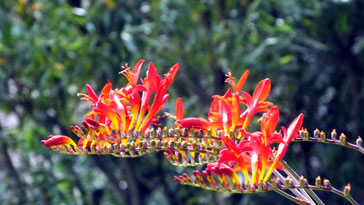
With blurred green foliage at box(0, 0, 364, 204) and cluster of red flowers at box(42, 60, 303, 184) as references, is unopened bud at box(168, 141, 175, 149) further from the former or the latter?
blurred green foliage at box(0, 0, 364, 204)

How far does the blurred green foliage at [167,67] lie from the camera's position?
3967 mm

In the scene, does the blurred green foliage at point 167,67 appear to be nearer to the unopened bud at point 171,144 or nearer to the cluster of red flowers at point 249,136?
the cluster of red flowers at point 249,136

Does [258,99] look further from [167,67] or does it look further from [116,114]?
[167,67]

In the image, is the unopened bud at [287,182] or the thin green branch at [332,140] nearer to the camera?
the unopened bud at [287,182]

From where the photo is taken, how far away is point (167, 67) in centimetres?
420

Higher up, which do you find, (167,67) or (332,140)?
(332,140)

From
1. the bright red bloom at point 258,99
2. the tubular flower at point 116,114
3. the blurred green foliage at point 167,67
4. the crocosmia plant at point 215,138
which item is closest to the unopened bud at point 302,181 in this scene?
the crocosmia plant at point 215,138

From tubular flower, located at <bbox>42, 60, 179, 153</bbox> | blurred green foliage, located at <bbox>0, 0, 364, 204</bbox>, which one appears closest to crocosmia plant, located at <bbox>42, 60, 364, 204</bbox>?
tubular flower, located at <bbox>42, 60, 179, 153</bbox>

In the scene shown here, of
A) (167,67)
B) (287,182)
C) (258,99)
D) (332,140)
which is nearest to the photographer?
(287,182)

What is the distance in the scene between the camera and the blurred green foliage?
3.97 metres

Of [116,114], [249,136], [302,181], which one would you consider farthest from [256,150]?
[116,114]

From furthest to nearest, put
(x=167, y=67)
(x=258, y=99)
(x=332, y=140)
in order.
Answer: (x=167, y=67)
(x=258, y=99)
(x=332, y=140)

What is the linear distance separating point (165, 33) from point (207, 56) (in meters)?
0.38

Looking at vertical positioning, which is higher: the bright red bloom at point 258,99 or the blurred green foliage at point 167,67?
the bright red bloom at point 258,99
